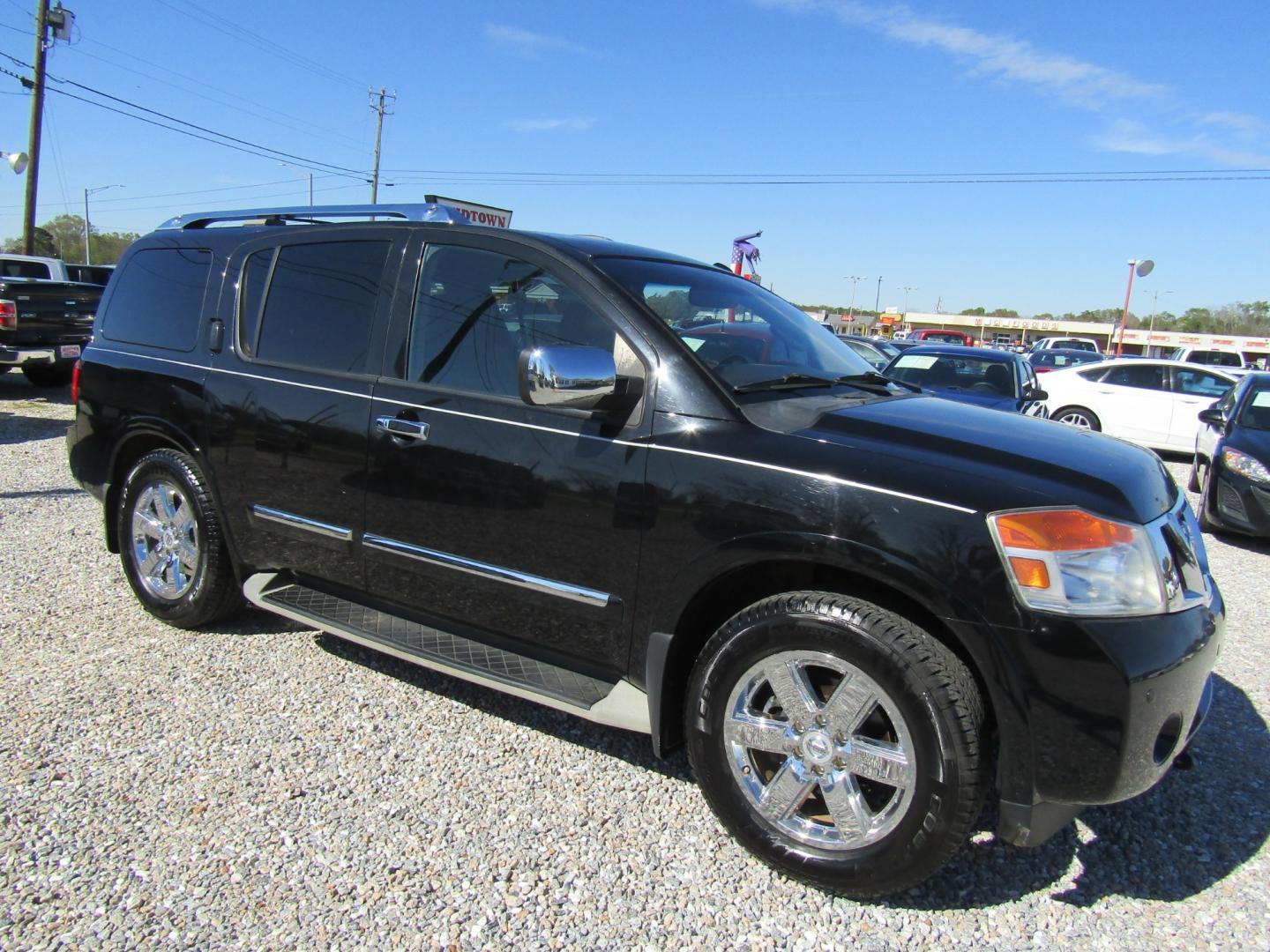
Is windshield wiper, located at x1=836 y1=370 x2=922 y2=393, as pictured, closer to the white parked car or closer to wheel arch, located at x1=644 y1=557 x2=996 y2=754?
wheel arch, located at x1=644 y1=557 x2=996 y2=754

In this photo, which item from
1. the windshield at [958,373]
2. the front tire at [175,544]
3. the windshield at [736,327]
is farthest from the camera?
the windshield at [958,373]

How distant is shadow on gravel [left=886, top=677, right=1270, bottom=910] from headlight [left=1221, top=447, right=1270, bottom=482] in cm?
433

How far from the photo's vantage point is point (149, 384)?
13.1 ft

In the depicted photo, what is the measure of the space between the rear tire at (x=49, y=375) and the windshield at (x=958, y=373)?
1141 centimetres

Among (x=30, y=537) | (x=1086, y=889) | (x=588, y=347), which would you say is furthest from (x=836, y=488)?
(x=30, y=537)

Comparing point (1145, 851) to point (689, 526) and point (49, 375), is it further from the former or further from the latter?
point (49, 375)

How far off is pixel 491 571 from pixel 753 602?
911 millimetres

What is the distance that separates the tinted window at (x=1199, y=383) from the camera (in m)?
12.2

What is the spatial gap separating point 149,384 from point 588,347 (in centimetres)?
250

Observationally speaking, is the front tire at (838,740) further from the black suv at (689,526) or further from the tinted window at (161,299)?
the tinted window at (161,299)

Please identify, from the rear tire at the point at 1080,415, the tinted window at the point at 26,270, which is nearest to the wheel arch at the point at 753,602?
the rear tire at the point at 1080,415

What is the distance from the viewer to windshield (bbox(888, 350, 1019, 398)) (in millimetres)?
9359

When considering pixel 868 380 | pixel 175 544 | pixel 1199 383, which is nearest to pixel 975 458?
pixel 868 380

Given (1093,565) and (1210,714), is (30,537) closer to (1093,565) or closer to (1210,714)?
(1093,565)
